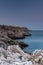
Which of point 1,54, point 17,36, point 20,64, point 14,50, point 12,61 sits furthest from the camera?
point 17,36

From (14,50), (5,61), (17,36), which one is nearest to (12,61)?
(5,61)

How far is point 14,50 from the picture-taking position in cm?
1116

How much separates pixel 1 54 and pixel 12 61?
3.10ft

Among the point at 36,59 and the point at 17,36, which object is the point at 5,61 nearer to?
the point at 36,59

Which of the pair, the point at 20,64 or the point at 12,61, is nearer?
the point at 20,64

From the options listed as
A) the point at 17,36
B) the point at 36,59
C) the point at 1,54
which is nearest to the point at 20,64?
the point at 36,59

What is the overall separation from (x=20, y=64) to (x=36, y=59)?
0.76 meters

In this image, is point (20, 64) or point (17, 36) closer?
point (20, 64)

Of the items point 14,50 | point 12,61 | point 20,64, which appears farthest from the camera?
point 14,50

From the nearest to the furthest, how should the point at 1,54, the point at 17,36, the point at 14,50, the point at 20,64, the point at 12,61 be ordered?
the point at 20,64 < the point at 12,61 < the point at 1,54 < the point at 14,50 < the point at 17,36

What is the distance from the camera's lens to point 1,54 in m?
9.40

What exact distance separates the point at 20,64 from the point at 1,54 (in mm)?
1660

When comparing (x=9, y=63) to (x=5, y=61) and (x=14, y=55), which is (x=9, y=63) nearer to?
(x=5, y=61)

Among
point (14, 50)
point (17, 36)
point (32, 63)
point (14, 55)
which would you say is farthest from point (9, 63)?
point (17, 36)
